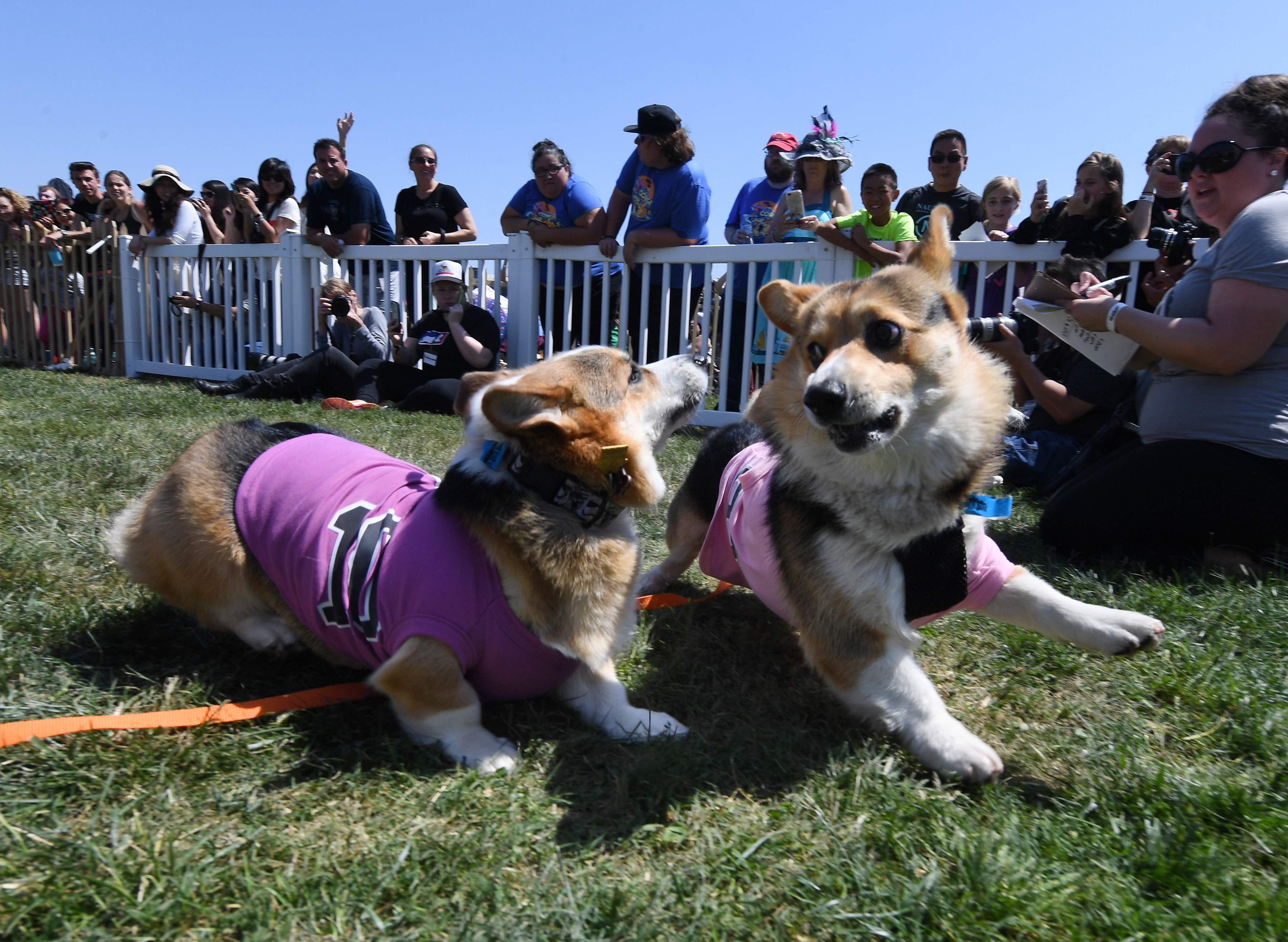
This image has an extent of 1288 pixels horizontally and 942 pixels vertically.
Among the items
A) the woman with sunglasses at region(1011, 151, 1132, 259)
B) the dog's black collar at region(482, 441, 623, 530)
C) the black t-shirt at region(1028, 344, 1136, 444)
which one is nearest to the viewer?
the dog's black collar at region(482, 441, 623, 530)

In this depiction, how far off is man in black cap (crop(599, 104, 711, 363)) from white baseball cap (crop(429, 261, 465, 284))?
4.80ft

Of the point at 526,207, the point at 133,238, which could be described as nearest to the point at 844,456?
the point at 526,207

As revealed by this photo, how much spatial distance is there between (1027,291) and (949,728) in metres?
2.55

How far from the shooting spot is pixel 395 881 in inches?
61.8

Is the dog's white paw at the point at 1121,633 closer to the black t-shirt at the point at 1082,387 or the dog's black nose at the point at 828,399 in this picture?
the dog's black nose at the point at 828,399

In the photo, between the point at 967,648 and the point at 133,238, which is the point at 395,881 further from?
the point at 133,238

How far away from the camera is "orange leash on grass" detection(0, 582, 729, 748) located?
1.85m

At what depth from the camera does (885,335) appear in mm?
2211

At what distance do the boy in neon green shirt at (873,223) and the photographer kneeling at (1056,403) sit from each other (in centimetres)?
187

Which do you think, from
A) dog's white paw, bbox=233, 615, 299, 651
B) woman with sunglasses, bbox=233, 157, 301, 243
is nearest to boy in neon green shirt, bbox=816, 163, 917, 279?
dog's white paw, bbox=233, 615, 299, 651

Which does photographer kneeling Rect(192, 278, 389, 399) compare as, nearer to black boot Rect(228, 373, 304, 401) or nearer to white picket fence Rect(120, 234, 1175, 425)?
black boot Rect(228, 373, 304, 401)

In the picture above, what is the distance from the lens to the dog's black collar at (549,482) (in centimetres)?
220

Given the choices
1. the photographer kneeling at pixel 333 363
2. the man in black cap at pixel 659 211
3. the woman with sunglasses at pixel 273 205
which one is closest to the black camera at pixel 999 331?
the man in black cap at pixel 659 211

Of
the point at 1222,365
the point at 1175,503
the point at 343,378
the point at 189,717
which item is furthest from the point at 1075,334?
the point at 343,378
